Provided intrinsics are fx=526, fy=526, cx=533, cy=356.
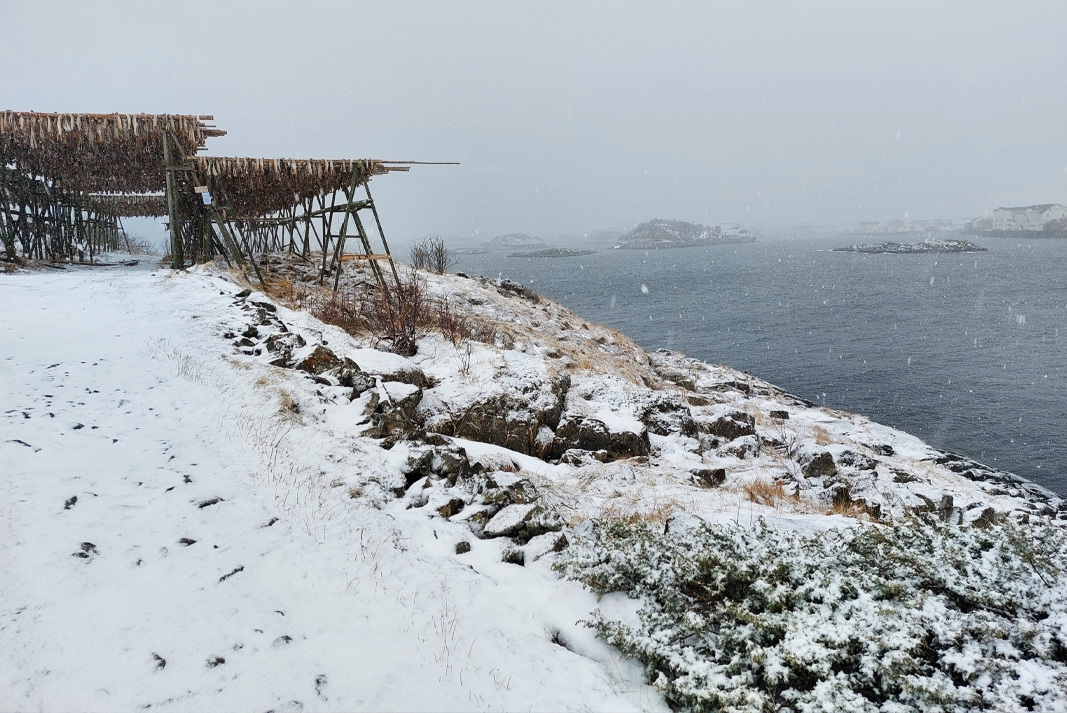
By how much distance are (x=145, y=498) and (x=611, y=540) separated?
3542 millimetres

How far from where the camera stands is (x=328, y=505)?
4.43 meters

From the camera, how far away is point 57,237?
17844 mm

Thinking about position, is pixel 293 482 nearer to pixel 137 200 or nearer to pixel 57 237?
pixel 57 237

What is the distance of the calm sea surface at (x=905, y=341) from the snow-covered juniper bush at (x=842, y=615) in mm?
13981

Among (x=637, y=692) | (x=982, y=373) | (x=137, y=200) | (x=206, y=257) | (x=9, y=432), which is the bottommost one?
(x=982, y=373)

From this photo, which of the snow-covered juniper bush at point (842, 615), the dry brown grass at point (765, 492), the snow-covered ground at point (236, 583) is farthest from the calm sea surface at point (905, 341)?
the snow-covered ground at point (236, 583)

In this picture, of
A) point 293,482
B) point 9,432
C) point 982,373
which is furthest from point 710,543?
point 982,373

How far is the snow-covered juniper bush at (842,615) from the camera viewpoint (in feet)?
9.02

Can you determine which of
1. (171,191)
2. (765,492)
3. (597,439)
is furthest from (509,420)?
(171,191)

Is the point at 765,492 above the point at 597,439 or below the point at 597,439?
below

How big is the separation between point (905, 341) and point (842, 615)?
107ft

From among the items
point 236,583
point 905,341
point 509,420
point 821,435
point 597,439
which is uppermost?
point 236,583

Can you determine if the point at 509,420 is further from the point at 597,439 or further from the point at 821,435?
the point at 821,435

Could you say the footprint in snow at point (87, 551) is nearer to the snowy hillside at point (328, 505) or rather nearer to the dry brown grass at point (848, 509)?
the snowy hillside at point (328, 505)
